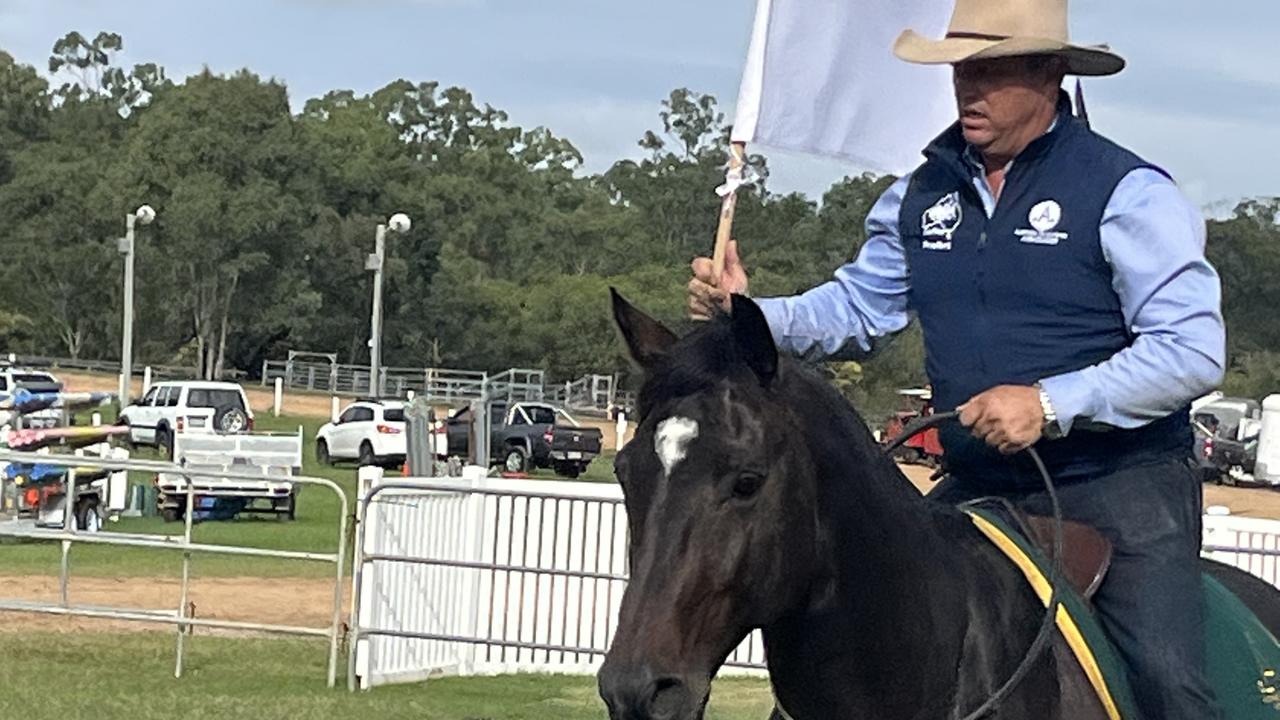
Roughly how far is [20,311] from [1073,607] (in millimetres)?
77252

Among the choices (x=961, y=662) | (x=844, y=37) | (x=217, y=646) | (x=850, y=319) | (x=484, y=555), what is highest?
(x=844, y=37)

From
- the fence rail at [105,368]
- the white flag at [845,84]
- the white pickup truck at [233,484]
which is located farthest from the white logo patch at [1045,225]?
the fence rail at [105,368]

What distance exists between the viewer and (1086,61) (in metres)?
4.28

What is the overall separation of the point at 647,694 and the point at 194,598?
1650 cm

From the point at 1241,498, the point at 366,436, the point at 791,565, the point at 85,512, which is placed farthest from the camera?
the point at 366,436

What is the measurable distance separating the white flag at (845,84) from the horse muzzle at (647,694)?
2436 millimetres

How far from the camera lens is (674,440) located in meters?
3.30

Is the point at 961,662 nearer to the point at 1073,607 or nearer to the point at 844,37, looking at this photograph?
the point at 1073,607

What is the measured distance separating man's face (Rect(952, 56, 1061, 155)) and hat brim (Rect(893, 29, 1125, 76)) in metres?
0.05

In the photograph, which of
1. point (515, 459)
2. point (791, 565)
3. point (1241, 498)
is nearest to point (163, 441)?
point (515, 459)

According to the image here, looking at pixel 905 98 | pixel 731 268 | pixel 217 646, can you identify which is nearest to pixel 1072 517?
pixel 731 268

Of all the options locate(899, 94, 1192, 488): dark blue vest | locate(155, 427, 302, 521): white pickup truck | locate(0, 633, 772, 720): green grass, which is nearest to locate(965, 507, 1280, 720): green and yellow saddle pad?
locate(899, 94, 1192, 488): dark blue vest

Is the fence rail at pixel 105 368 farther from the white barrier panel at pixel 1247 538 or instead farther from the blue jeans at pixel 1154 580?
the blue jeans at pixel 1154 580

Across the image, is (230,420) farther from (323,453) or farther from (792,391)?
(792,391)
